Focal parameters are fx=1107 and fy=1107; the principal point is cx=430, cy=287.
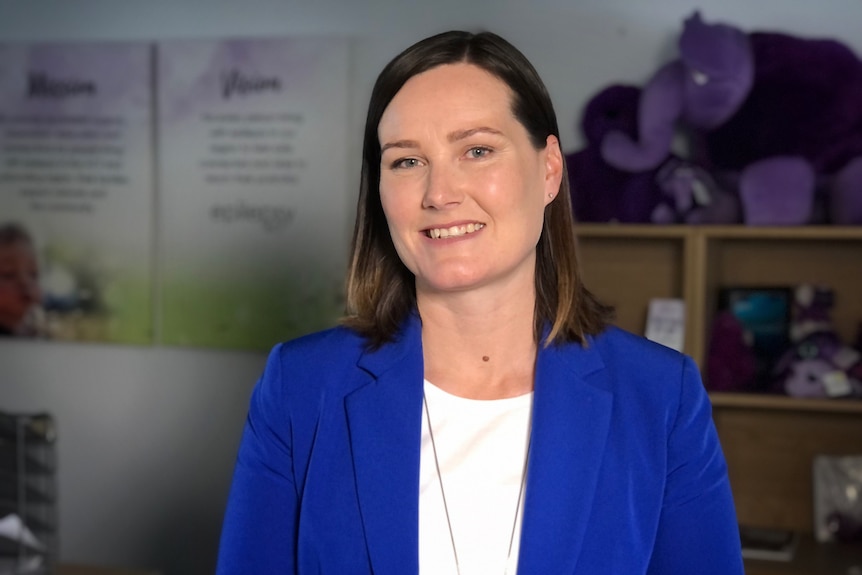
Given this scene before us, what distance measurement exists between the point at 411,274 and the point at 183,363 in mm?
2227

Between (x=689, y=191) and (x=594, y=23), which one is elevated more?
(x=594, y=23)

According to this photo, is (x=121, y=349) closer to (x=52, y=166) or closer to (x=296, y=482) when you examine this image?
(x=52, y=166)

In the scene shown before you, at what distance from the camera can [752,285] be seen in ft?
9.93

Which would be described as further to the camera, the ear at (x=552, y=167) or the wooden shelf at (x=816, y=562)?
the wooden shelf at (x=816, y=562)

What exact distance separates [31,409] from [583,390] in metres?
2.85

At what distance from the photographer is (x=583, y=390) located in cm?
135

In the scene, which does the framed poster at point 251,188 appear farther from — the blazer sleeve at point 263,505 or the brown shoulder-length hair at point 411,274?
the blazer sleeve at point 263,505

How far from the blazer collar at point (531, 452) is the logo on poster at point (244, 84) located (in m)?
2.17

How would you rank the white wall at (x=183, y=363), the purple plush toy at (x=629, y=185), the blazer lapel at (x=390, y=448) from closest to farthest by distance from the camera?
the blazer lapel at (x=390, y=448) < the purple plush toy at (x=629, y=185) < the white wall at (x=183, y=363)

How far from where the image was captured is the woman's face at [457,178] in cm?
127

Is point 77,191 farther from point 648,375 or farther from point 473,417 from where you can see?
point 648,375

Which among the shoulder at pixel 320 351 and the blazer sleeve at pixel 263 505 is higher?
the shoulder at pixel 320 351

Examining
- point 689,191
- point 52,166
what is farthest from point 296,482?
point 52,166

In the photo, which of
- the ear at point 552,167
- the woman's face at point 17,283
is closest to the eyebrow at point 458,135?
the ear at point 552,167
